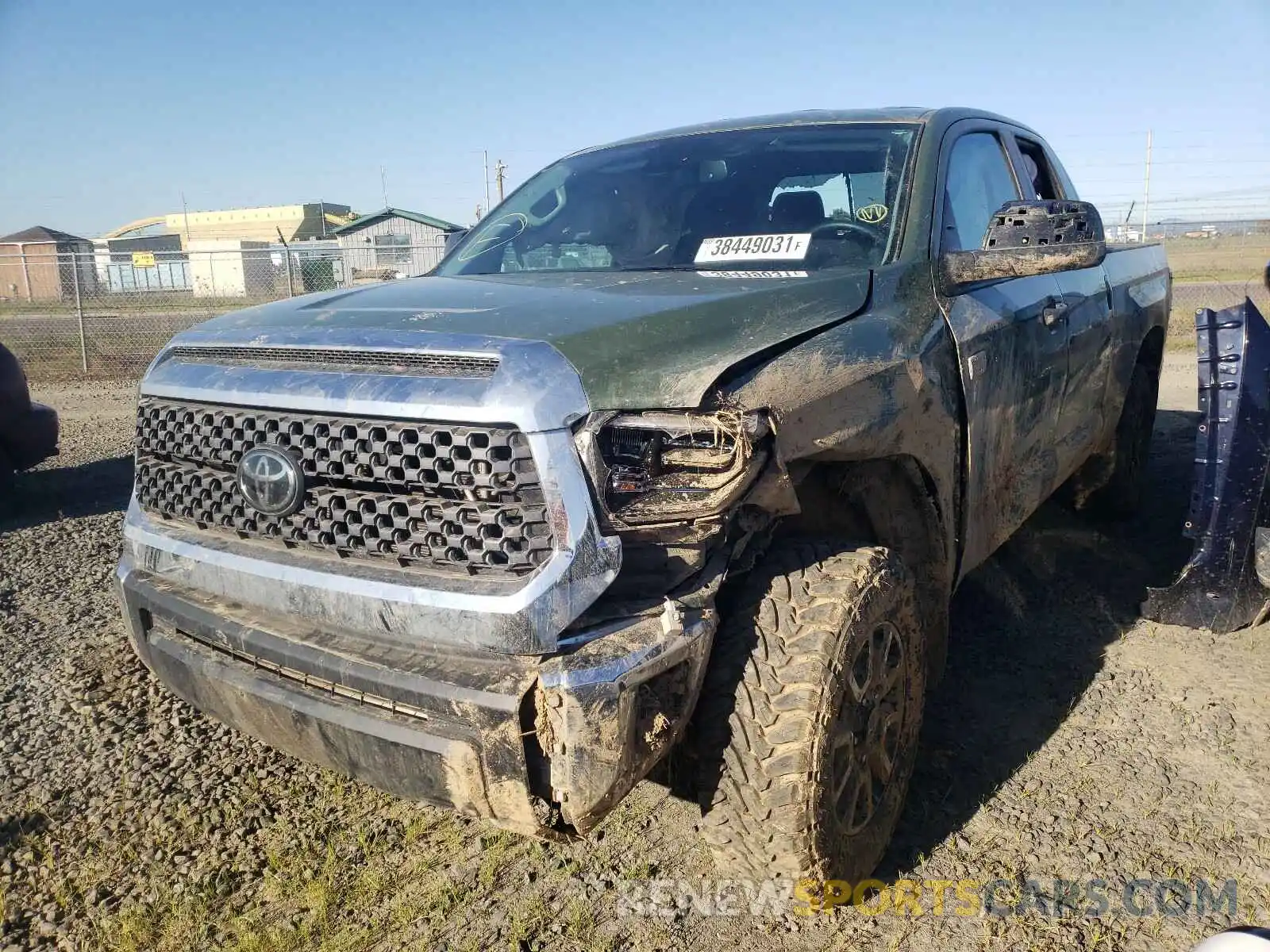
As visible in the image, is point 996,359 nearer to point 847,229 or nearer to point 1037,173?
point 847,229

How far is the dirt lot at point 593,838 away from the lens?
2342 millimetres

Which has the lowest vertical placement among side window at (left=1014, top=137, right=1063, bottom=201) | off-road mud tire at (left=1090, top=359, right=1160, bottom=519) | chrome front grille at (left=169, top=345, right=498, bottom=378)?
off-road mud tire at (left=1090, top=359, right=1160, bottom=519)

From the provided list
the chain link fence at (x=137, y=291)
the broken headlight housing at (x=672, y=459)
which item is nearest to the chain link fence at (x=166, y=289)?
the chain link fence at (x=137, y=291)

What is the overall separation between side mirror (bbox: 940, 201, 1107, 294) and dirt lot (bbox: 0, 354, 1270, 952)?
5.13 ft

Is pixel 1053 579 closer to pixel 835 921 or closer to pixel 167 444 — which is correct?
pixel 835 921

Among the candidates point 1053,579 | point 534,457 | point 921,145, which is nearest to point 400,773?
point 534,457

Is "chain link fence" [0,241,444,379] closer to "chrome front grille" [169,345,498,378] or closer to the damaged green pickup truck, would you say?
"chrome front grille" [169,345,498,378]

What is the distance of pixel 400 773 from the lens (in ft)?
6.47

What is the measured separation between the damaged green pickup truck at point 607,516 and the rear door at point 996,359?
4 centimetres

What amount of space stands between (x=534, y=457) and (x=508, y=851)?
132 cm

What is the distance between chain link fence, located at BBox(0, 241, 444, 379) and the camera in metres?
13.6

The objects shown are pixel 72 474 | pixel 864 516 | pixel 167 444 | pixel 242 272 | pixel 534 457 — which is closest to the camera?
pixel 534 457

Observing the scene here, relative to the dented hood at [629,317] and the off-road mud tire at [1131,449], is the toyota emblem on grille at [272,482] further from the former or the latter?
the off-road mud tire at [1131,449]

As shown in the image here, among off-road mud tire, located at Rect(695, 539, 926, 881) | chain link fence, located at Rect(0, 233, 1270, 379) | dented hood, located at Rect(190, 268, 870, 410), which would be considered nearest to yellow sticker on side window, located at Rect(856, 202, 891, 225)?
dented hood, located at Rect(190, 268, 870, 410)
